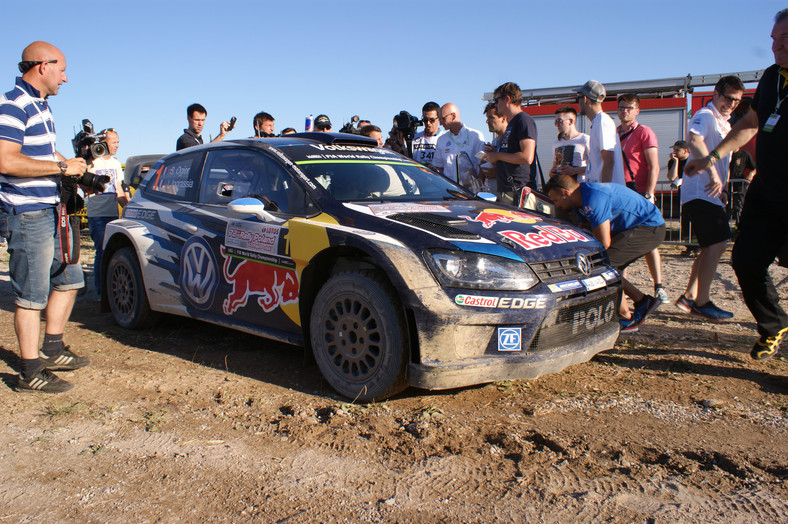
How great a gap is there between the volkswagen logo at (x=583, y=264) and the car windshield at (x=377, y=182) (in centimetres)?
115

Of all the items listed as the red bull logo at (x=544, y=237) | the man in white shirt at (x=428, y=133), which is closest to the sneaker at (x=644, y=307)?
the red bull logo at (x=544, y=237)

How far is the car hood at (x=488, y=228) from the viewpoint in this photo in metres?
3.39

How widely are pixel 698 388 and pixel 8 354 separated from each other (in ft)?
15.8

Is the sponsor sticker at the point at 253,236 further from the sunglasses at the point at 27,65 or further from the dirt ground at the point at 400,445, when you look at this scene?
the sunglasses at the point at 27,65

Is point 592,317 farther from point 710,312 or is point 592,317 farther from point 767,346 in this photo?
point 710,312

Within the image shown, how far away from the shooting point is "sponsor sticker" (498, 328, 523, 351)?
3295 mm

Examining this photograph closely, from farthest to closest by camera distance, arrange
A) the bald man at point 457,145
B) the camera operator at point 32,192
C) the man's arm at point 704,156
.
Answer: the bald man at point 457,145 → the man's arm at point 704,156 → the camera operator at point 32,192

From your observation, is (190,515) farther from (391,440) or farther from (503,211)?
(503,211)

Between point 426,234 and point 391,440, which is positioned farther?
point 426,234

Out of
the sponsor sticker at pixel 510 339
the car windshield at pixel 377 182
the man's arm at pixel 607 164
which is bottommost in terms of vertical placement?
the sponsor sticker at pixel 510 339

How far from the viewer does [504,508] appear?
2393mm

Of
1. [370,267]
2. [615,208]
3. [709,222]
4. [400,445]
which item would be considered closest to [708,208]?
[709,222]

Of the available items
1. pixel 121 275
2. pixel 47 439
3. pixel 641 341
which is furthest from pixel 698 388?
pixel 121 275

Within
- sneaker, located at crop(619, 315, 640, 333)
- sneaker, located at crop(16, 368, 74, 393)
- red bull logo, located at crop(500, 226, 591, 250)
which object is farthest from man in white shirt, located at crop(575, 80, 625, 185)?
sneaker, located at crop(16, 368, 74, 393)
